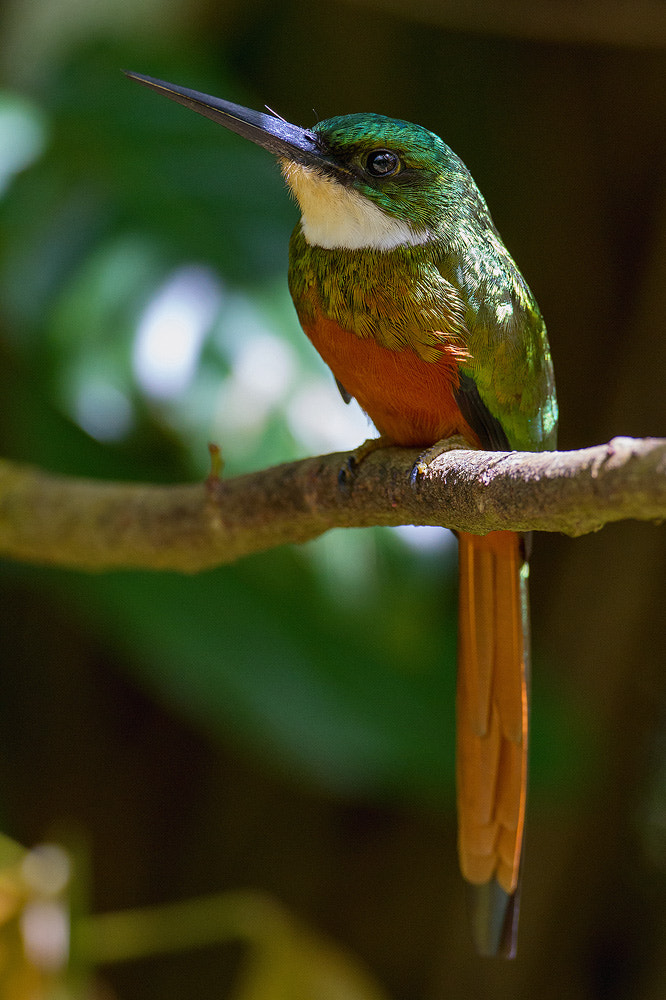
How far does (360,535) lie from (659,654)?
118 cm

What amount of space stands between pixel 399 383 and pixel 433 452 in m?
0.10

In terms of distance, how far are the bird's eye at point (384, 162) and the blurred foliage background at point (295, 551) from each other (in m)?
0.35

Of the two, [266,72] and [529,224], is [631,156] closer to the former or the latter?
[529,224]

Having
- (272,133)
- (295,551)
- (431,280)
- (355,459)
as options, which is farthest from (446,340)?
(295,551)

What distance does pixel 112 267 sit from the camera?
5.15 ft

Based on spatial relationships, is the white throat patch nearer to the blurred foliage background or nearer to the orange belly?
the orange belly

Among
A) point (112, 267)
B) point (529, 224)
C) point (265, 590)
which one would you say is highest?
point (529, 224)

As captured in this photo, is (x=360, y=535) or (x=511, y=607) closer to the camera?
(x=511, y=607)

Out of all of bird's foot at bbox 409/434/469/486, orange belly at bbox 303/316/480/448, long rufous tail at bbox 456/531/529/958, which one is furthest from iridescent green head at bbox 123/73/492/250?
long rufous tail at bbox 456/531/529/958

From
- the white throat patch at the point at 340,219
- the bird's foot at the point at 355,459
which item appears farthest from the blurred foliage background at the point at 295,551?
the white throat patch at the point at 340,219

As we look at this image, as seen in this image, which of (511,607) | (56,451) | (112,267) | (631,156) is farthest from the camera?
(631,156)

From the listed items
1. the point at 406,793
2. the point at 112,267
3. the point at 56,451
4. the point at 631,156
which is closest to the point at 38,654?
the point at 56,451

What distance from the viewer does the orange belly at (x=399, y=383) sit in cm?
109

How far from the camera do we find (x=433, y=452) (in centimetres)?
107
